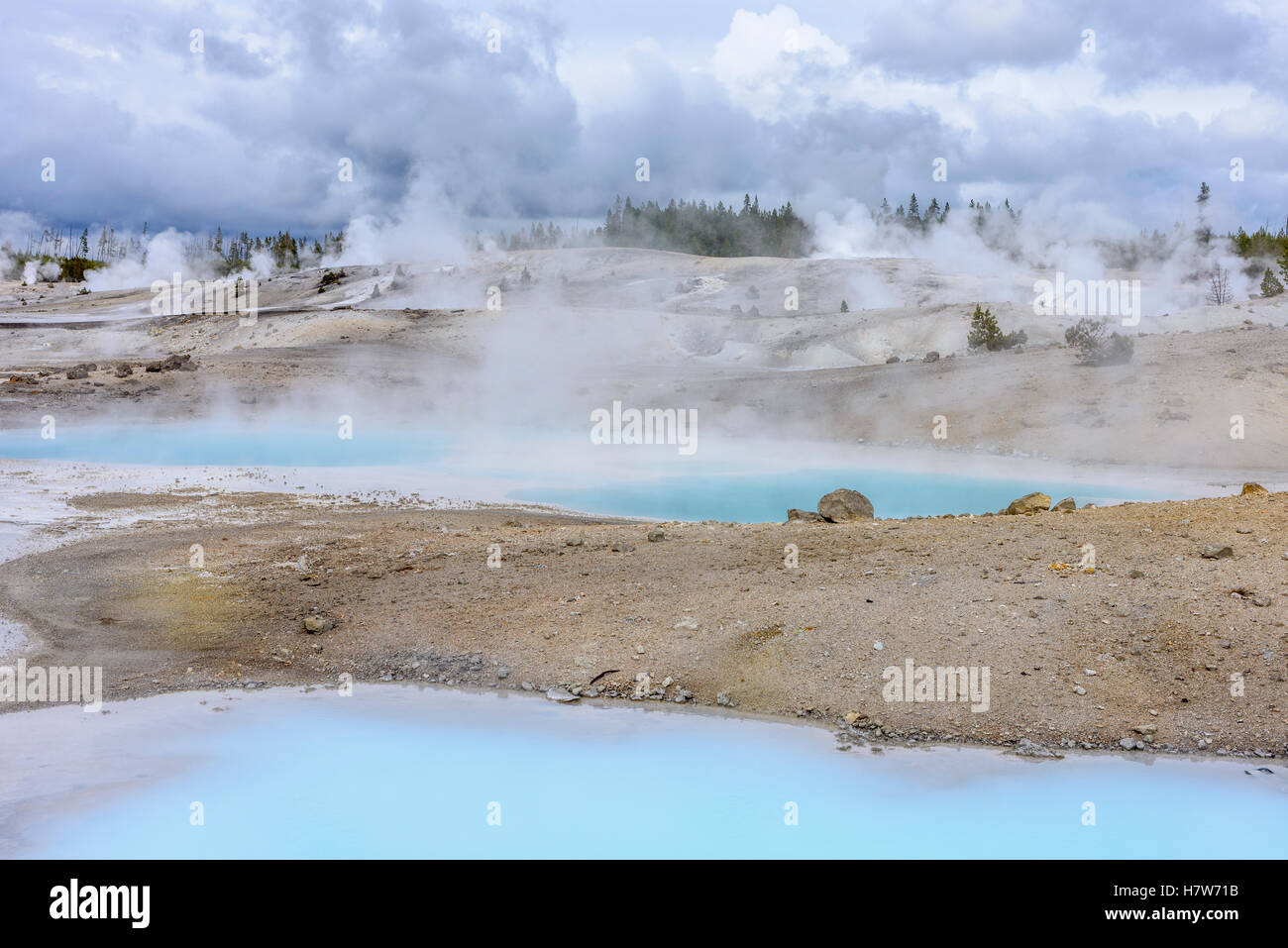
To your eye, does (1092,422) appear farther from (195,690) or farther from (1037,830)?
(195,690)

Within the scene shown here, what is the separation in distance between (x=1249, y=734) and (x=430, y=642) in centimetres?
564

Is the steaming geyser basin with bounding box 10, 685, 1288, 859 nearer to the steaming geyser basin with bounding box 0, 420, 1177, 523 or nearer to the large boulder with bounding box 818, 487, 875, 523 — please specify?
the large boulder with bounding box 818, 487, 875, 523

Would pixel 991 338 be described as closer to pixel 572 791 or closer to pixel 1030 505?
pixel 1030 505

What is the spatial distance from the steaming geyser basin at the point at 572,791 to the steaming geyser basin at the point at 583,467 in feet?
27.1

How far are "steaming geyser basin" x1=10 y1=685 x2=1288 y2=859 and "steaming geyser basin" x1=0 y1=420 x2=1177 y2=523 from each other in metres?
8.25

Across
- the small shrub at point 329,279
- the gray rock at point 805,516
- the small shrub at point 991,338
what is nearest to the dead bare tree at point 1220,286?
the small shrub at point 991,338

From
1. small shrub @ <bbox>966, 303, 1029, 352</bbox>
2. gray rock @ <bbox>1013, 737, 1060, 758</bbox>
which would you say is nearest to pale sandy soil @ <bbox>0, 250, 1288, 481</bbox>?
small shrub @ <bbox>966, 303, 1029, 352</bbox>

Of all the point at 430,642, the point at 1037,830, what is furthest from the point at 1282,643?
the point at 430,642

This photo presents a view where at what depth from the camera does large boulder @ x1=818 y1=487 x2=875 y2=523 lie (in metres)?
10.7

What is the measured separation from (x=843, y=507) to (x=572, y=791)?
5.45 meters

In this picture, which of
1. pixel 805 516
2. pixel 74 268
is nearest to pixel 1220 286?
pixel 805 516

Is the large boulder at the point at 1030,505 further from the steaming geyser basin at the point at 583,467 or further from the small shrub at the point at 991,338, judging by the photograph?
the small shrub at the point at 991,338

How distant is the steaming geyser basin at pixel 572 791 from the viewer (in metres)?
5.66

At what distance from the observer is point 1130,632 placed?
730 centimetres
